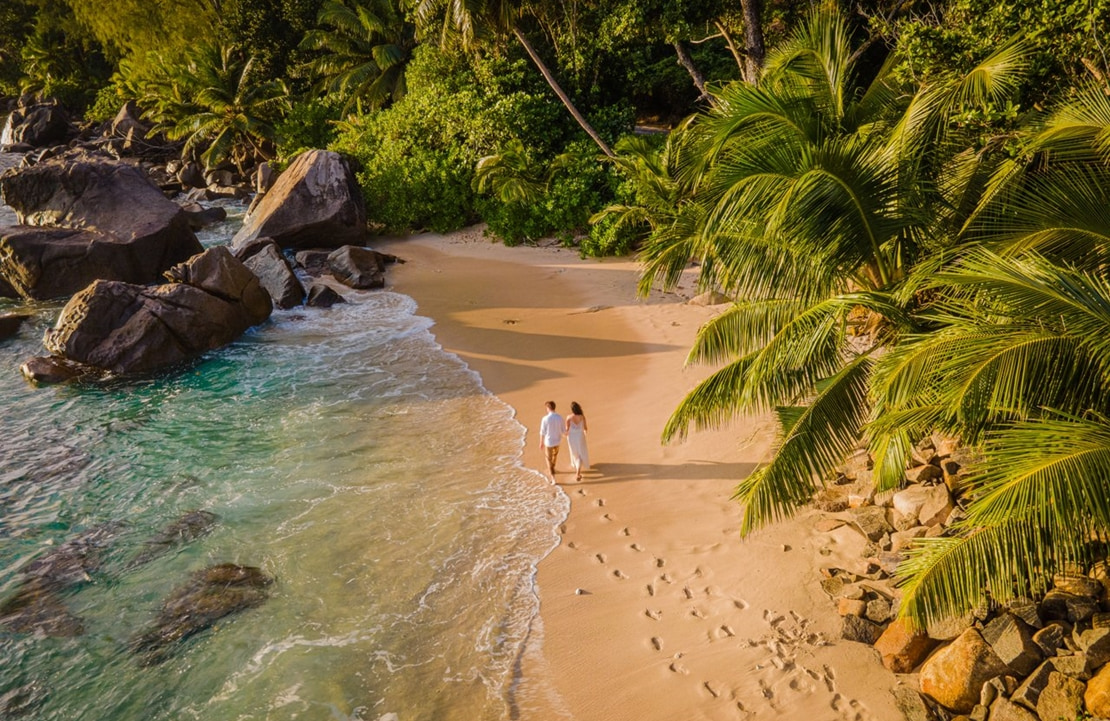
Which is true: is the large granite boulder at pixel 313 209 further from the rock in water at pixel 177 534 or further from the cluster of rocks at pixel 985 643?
the cluster of rocks at pixel 985 643

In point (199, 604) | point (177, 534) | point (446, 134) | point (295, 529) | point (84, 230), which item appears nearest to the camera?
point (199, 604)

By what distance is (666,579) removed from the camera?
25.1 feet

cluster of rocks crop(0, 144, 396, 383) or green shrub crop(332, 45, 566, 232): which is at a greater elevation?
green shrub crop(332, 45, 566, 232)

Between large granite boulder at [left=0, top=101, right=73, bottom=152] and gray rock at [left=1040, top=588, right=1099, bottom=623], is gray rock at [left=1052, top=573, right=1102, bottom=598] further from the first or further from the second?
large granite boulder at [left=0, top=101, right=73, bottom=152]

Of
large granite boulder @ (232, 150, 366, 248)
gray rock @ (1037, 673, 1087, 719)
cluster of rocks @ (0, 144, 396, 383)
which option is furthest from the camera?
large granite boulder @ (232, 150, 366, 248)

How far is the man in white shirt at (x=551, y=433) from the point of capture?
31.9 ft

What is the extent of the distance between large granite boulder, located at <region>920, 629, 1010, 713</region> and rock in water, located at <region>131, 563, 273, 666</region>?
6591mm

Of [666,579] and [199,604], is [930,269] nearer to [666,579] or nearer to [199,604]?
[666,579]

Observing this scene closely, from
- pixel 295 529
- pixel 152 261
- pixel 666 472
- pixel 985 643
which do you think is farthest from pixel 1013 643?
pixel 152 261

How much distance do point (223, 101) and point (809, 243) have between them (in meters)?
30.4

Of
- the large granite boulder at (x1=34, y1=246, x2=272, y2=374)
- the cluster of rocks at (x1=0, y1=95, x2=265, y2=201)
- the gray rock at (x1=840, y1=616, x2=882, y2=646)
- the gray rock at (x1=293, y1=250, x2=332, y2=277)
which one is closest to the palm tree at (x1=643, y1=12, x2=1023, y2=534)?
the gray rock at (x1=840, y1=616, x2=882, y2=646)

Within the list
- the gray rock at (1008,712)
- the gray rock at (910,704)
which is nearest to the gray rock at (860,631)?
the gray rock at (910,704)

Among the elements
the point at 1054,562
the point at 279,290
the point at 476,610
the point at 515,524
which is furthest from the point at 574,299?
the point at 1054,562

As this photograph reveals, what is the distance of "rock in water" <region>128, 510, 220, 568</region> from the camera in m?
8.95
